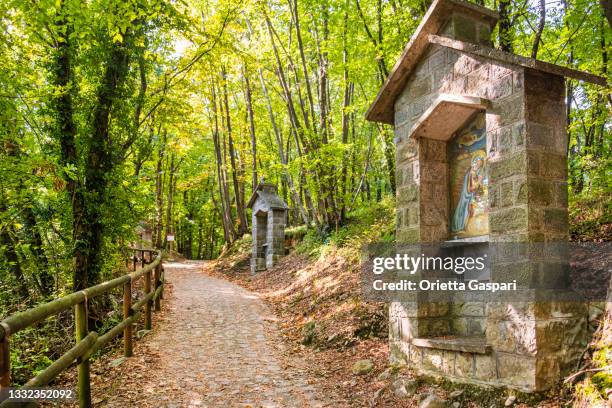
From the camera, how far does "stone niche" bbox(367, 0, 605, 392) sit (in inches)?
141

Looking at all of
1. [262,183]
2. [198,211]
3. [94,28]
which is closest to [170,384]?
[94,28]

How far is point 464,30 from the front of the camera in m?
4.55

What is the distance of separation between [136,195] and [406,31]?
598 cm

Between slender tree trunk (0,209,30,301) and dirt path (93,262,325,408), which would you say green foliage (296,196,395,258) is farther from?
slender tree trunk (0,209,30,301)

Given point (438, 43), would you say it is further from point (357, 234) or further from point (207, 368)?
point (357, 234)

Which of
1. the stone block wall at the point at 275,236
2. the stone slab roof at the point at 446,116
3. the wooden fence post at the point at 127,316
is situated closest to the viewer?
the stone slab roof at the point at 446,116

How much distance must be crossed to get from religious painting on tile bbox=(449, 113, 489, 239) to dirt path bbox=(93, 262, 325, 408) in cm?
249

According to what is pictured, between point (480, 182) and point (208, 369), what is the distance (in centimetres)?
408

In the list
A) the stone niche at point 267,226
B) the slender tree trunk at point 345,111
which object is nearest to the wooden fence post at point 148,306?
the slender tree trunk at point 345,111

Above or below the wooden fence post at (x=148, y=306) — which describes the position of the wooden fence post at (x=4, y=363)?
above

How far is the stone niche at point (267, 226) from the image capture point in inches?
598

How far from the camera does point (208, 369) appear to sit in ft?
18.4

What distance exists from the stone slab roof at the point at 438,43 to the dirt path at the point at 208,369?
3.58 m

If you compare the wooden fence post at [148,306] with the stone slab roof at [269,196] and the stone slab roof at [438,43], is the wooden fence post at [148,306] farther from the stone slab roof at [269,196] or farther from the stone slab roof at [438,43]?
the stone slab roof at [269,196]
